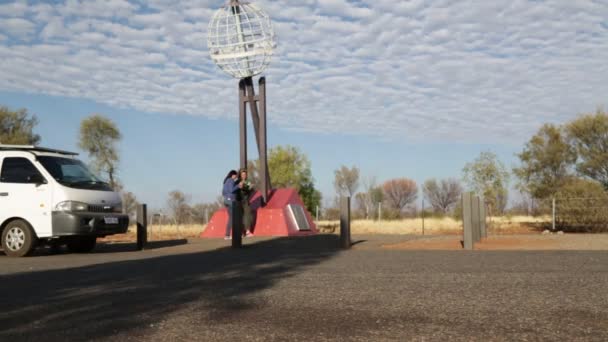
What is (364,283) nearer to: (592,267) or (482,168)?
(592,267)

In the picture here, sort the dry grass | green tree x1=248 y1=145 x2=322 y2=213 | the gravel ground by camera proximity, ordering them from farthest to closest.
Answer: green tree x1=248 y1=145 x2=322 y2=213 < the dry grass < the gravel ground

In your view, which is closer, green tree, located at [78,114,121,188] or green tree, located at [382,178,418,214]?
green tree, located at [78,114,121,188]

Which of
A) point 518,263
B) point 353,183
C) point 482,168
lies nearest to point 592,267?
point 518,263

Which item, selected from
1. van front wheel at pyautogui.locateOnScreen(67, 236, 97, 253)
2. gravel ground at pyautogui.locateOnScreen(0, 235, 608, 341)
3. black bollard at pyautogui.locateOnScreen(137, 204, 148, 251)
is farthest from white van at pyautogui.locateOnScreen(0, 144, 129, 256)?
gravel ground at pyautogui.locateOnScreen(0, 235, 608, 341)

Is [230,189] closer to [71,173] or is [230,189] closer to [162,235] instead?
[71,173]

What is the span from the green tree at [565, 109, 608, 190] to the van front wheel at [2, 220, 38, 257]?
22184mm

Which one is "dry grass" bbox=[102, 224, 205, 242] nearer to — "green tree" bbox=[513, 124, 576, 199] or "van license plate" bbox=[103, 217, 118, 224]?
"van license plate" bbox=[103, 217, 118, 224]

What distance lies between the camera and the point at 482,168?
101ft

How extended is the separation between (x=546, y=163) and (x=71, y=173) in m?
21.6

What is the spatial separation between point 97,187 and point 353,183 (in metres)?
56.3

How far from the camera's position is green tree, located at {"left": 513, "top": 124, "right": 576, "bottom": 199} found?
2783 cm

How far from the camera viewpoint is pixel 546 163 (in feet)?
92.7

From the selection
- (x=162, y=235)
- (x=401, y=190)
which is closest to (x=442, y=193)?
(x=401, y=190)

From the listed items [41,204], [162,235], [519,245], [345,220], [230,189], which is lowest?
[162,235]
